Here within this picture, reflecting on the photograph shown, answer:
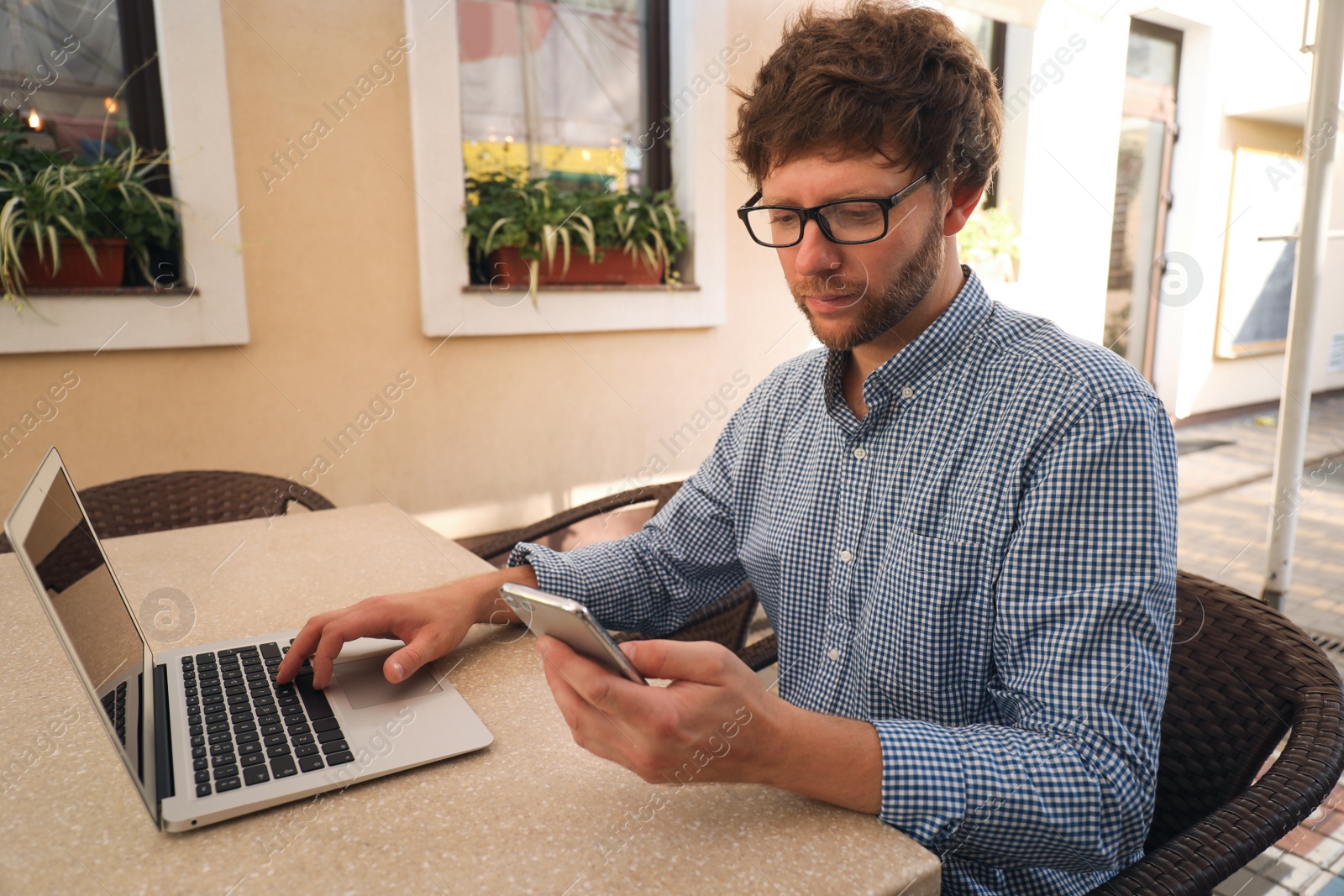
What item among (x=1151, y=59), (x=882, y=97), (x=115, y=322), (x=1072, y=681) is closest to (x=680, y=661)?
(x=1072, y=681)

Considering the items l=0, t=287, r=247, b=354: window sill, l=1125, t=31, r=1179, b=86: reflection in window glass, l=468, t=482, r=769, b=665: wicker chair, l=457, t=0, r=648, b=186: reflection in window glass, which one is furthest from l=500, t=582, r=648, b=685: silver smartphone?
l=1125, t=31, r=1179, b=86: reflection in window glass

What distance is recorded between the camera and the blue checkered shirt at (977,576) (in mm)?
815

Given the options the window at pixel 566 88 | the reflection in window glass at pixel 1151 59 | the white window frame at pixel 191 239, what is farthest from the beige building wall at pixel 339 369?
the reflection in window glass at pixel 1151 59

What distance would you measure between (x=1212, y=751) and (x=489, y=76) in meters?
2.94

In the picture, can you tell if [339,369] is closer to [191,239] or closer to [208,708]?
[191,239]

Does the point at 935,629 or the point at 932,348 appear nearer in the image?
the point at 935,629

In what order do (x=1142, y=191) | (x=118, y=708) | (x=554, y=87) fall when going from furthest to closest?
(x=1142, y=191) < (x=554, y=87) < (x=118, y=708)

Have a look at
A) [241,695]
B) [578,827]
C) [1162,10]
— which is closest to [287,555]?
[241,695]

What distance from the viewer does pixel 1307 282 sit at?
279 cm

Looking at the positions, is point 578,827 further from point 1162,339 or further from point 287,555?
point 1162,339

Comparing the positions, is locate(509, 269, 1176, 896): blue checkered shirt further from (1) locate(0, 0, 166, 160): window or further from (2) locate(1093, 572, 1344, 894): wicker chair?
(1) locate(0, 0, 166, 160): window

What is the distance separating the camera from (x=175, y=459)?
8.11ft

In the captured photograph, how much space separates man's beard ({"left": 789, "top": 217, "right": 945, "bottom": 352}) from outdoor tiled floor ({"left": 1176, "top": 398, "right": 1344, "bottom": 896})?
146cm

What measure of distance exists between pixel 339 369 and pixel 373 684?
1.91m
